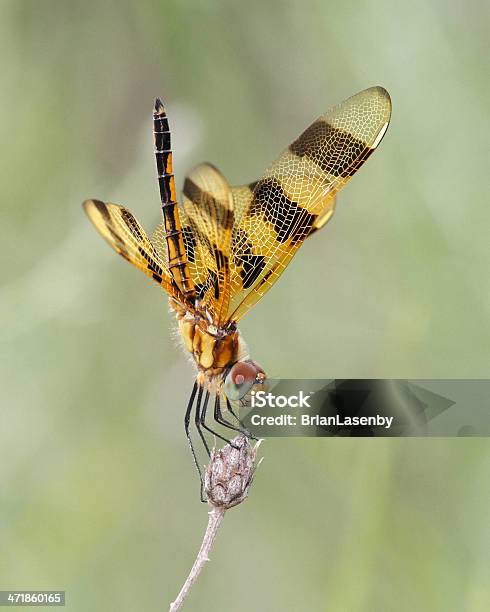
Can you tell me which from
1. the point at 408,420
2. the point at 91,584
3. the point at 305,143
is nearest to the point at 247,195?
the point at 305,143

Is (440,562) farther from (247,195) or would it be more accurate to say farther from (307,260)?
(307,260)

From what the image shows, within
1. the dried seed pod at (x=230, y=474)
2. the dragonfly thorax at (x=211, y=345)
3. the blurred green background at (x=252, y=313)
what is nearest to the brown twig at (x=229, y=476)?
the dried seed pod at (x=230, y=474)

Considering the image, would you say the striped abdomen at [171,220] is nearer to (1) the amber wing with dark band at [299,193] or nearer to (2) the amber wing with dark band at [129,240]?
(2) the amber wing with dark band at [129,240]

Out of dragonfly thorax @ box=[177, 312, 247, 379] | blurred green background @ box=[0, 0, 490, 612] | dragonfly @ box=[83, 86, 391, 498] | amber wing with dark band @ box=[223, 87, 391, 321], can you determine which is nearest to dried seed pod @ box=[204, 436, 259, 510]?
dragonfly @ box=[83, 86, 391, 498]

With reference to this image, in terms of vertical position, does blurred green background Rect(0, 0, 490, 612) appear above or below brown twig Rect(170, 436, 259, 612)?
above

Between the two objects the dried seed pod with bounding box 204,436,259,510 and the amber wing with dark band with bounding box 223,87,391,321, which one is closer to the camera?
the dried seed pod with bounding box 204,436,259,510

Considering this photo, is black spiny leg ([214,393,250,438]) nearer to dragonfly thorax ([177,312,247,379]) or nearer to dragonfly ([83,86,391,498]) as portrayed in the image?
dragonfly ([83,86,391,498])
